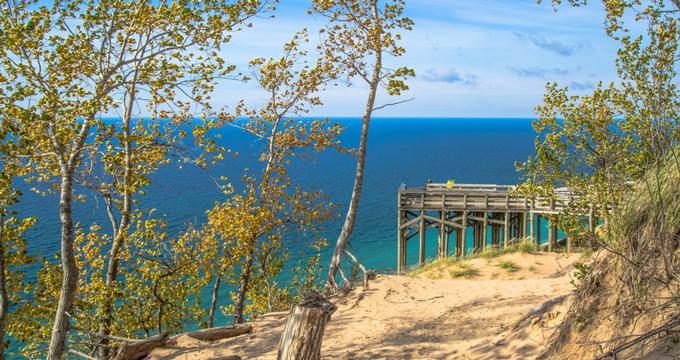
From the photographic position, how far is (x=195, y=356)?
38.2 feet

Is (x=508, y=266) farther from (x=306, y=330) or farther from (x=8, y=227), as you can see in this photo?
(x=8, y=227)

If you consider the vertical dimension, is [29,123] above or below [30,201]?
above

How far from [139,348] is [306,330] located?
18.9 ft

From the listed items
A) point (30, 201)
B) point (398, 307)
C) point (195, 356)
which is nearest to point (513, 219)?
point (398, 307)

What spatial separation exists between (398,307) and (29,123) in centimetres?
813

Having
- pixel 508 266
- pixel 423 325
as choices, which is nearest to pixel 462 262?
pixel 508 266

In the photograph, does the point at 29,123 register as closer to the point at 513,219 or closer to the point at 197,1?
the point at 197,1

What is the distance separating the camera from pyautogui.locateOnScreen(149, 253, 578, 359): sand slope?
9.65 metres

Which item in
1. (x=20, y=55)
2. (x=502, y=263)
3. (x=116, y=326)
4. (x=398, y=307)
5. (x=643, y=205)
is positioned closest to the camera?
(x=643, y=205)

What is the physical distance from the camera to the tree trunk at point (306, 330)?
795 centimetres


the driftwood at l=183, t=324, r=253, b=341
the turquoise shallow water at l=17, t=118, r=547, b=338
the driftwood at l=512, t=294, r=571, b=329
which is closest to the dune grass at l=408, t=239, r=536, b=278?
the turquoise shallow water at l=17, t=118, r=547, b=338

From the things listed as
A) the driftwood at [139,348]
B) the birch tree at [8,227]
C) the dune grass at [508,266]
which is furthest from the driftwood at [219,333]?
the dune grass at [508,266]

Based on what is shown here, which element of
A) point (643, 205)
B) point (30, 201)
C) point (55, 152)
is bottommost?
point (30, 201)

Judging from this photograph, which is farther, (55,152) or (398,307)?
(398,307)
